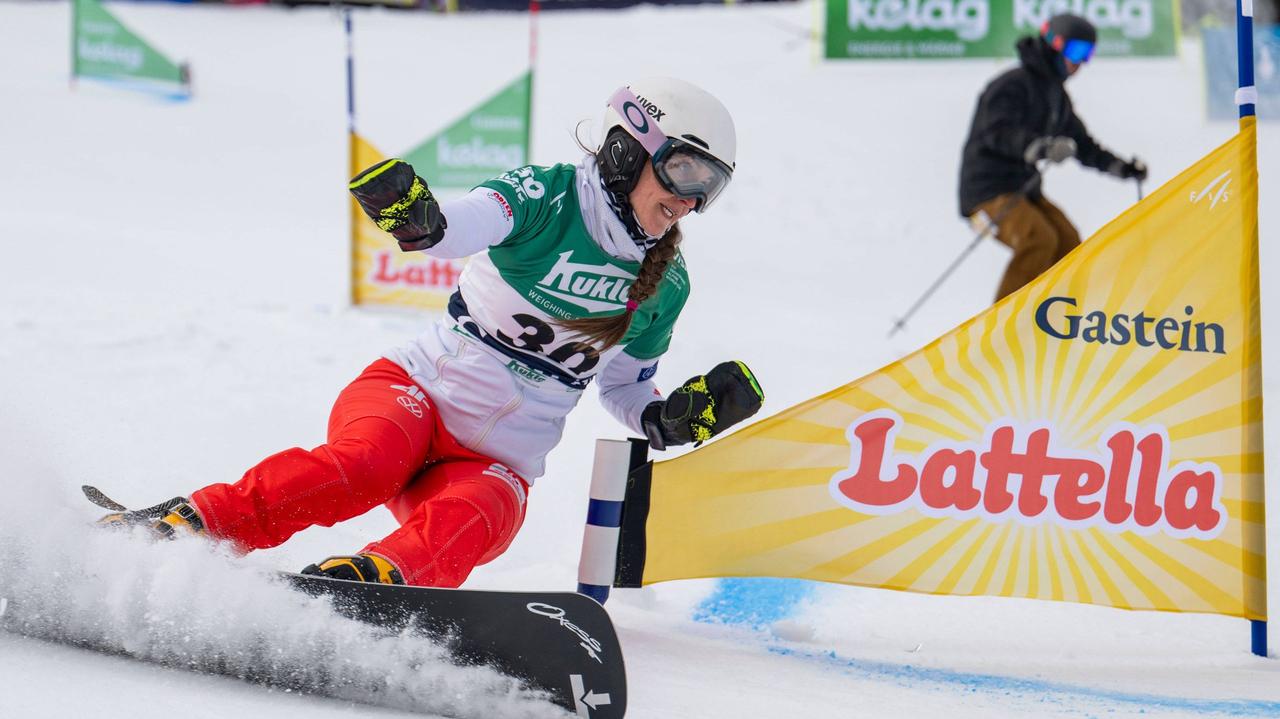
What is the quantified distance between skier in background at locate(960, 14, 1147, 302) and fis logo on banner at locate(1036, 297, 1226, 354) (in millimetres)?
3076

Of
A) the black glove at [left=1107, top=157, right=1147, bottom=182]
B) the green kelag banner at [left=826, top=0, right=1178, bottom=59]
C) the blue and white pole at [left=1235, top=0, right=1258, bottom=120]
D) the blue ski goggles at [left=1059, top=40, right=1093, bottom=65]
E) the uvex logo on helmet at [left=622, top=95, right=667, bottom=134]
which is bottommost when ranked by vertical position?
the uvex logo on helmet at [left=622, top=95, right=667, bottom=134]

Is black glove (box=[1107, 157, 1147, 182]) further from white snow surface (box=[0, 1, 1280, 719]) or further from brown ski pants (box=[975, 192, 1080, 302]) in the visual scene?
white snow surface (box=[0, 1, 1280, 719])

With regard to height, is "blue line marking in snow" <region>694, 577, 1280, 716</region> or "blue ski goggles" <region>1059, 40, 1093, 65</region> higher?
"blue ski goggles" <region>1059, 40, 1093, 65</region>

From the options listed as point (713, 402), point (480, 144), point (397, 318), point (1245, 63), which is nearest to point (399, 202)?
point (713, 402)

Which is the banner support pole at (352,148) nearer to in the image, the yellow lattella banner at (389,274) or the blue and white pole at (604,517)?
the yellow lattella banner at (389,274)

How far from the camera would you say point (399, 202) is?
233 cm

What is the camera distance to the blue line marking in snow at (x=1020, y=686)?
2.56 m

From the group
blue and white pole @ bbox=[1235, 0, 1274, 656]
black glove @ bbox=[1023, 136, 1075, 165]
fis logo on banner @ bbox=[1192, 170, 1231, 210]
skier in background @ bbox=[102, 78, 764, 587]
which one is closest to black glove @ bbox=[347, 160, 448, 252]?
skier in background @ bbox=[102, 78, 764, 587]

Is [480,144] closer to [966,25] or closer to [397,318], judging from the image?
[397,318]

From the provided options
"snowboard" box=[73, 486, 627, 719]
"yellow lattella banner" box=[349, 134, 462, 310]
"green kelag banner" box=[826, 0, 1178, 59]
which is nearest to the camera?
"snowboard" box=[73, 486, 627, 719]

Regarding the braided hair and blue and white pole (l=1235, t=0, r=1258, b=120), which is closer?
the braided hair

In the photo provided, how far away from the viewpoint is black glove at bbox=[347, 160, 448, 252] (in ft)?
7.56

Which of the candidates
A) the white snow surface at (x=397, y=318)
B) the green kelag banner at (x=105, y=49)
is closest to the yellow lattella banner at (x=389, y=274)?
the white snow surface at (x=397, y=318)

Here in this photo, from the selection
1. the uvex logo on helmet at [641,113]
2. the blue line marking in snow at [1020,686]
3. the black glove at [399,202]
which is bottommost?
the blue line marking in snow at [1020,686]
